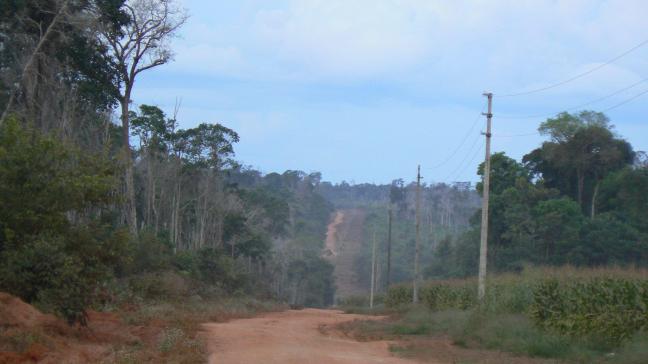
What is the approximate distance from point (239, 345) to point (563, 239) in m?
33.8

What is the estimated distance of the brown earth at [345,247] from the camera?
11394cm

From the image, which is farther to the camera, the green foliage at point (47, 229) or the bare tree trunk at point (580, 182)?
the bare tree trunk at point (580, 182)

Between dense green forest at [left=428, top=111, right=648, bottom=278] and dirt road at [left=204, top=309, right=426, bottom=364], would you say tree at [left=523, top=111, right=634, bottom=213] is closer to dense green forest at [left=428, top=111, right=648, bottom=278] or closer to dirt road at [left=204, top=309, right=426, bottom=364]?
dense green forest at [left=428, top=111, right=648, bottom=278]

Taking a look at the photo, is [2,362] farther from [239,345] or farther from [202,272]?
[202,272]

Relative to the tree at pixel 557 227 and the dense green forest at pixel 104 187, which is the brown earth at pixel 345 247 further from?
the tree at pixel 557 227

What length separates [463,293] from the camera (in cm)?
3862

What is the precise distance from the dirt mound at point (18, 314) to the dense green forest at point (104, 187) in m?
0.72

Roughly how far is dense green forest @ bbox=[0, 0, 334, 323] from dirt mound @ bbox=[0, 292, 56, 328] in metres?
0.72

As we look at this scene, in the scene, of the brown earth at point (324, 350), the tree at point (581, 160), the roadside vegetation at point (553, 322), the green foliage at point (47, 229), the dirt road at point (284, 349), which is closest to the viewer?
the dirt road at point (284, 349)

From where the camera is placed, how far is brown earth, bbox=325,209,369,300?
11394 centimetres

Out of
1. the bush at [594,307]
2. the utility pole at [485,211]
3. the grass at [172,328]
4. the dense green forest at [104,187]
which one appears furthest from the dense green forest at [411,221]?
the bush at [594,307]

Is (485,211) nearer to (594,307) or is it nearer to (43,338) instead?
(594,307)

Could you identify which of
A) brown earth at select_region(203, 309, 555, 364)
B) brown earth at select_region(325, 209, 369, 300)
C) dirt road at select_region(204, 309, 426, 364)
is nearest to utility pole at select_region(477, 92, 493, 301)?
brown earth at select_region(203, 309, 555, 364)

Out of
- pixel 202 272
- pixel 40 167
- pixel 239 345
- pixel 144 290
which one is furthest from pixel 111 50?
pixel 239 345
